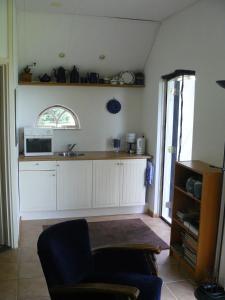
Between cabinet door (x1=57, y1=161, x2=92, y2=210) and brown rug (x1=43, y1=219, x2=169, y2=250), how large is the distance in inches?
15.7

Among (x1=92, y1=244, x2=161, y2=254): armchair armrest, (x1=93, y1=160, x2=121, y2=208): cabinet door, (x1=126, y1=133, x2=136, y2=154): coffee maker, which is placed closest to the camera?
(x1=92, y1=244, x2=161, y2=254): armchair armrest

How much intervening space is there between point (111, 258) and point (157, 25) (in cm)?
335

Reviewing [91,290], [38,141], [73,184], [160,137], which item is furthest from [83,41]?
[91,290]

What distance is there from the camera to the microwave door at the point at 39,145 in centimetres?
468

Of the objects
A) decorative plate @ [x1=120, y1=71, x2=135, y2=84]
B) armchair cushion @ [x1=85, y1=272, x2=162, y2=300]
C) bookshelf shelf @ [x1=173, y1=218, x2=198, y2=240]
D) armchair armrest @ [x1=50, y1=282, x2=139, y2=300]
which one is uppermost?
decorative plate @ [x1=120, y1=71, x2=135, y2=84]

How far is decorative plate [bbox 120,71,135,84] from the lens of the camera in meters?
5.10

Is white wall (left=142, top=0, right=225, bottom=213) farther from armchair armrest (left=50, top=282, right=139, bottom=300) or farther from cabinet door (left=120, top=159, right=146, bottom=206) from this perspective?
armchair armrest (left=50, top=282, right=139, bottom=300)

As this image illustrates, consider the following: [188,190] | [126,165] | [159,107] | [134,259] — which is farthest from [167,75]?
[134,259]

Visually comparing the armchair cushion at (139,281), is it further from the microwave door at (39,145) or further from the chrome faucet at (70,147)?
the chrome faucet at (70,147)

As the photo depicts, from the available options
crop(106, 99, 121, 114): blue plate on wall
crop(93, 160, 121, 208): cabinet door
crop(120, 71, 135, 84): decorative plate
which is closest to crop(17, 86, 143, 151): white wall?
crop(106, 99, 121, 114): blue plate on wall

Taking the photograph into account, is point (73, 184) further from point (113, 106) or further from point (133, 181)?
point (113, 106)

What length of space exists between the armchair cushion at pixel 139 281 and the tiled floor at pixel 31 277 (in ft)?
2.39

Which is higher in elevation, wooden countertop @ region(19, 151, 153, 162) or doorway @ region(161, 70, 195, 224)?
doorway @ region(161, 70, 195, 224)

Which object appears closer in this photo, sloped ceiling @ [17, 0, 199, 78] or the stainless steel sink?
sloped ceiling @ [17, 0, 199, 78]
